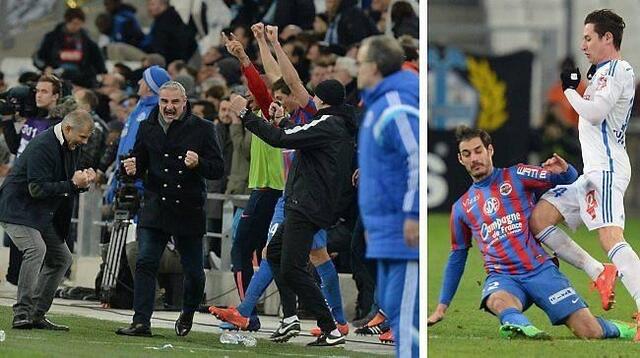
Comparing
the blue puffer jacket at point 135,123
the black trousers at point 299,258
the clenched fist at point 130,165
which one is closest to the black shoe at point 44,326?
the clenched fist at point 130,165

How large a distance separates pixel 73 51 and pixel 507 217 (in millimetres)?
8565

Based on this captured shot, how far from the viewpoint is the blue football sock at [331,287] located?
11750 mm

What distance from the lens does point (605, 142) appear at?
35.6ft

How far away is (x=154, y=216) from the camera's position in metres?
11.6

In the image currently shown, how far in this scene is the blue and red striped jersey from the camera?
36.5 ft

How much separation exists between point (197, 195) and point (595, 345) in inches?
109

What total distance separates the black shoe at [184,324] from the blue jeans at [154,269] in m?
0.04

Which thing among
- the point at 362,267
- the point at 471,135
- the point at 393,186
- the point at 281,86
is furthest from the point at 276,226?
the point at 393,186

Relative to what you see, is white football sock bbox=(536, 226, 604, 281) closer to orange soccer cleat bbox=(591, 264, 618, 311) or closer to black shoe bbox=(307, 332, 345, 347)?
orange soccer cleat bbox=(591, 264, 618, 311)

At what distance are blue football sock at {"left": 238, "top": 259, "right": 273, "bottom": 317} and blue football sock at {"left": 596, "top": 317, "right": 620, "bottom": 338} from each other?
7.09 feet

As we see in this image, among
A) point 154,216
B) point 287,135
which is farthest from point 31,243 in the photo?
point 287,135

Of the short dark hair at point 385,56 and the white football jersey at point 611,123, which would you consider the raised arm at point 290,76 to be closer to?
the white football jersey at point 611,123

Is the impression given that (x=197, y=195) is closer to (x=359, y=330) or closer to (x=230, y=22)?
(x=359, y=330)

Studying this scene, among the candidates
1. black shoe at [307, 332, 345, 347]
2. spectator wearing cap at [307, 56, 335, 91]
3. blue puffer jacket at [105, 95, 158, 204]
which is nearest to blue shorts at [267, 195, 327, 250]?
black shoe at [307, 332, 345, 347]
